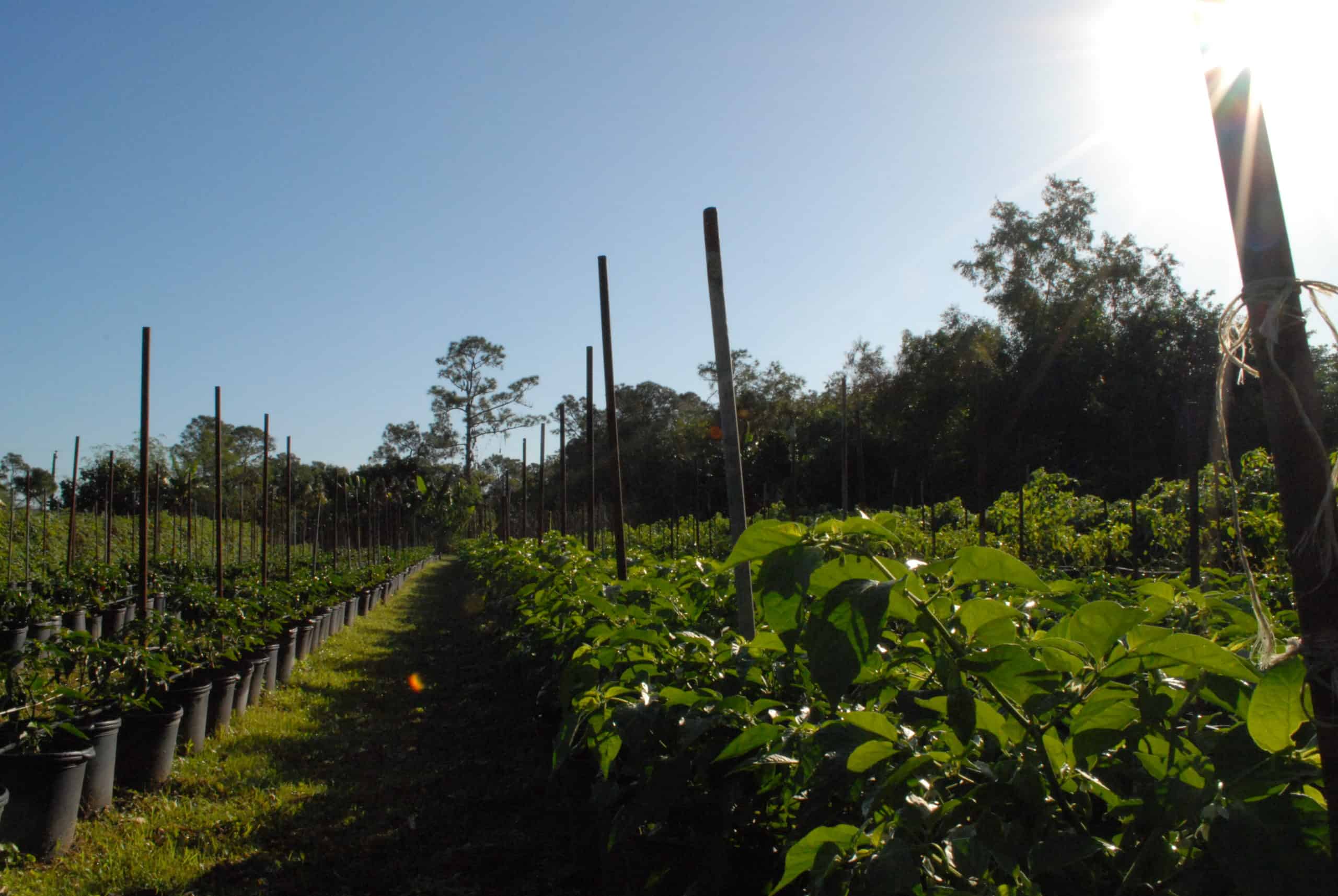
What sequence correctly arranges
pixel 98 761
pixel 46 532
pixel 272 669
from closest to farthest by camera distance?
pixel 98 761
pixel 272 669
pixel 46 532

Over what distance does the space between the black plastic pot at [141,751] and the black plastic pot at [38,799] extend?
3.21 feet

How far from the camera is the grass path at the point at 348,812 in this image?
3.75 meters

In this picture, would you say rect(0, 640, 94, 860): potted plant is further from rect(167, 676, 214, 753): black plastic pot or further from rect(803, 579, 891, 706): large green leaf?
Result: rect(803, 579, 891, 706): large green leaf

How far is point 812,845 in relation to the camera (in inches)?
45.8

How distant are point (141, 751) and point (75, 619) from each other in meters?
6.47

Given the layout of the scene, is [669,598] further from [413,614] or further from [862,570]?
[413,614]

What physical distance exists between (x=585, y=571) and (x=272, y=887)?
2092mm

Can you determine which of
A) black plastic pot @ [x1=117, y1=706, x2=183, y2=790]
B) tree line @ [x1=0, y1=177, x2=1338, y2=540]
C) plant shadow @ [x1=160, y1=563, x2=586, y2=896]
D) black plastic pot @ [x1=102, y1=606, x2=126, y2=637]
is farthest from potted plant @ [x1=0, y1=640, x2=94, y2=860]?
tree line @ [x1=0, y1=177, x2=1338, y2=540]

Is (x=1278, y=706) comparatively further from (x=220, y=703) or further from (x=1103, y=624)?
(x=220, y=703)

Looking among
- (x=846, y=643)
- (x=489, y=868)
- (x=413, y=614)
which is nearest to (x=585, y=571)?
(x=489, y=868)

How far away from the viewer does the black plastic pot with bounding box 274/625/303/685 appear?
8.37m

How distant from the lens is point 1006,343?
30.1m

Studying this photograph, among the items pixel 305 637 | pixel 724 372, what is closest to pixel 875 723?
pixel 724 372

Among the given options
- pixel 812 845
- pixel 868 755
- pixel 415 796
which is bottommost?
pixel 415 796
